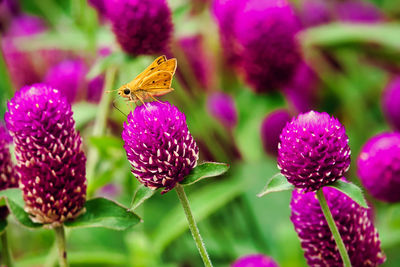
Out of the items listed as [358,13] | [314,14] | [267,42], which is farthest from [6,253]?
[358,13]

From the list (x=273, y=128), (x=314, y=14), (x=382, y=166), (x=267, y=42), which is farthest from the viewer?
(x=314, y=14)

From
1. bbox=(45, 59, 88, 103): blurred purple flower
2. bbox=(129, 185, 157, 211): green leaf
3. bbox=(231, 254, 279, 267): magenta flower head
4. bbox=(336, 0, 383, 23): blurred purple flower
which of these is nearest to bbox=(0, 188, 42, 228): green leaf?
bbox=(129, 185, 157, 211): green leaf

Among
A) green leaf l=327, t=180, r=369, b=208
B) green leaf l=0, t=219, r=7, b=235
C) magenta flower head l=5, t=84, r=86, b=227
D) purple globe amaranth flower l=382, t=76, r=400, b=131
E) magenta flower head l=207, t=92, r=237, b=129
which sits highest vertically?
magenta flower head l=207, t=92, r=237, b=129

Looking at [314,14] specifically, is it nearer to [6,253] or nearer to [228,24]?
[228,24]

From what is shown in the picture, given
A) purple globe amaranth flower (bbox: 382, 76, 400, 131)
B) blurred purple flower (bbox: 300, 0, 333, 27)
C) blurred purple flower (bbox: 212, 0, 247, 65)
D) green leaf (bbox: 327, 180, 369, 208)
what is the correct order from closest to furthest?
green leaf (bbox: 327, 180, 369, 208)
blurred purple flower (bbox: 212, 0, 247, 65)
purple globe amaranth flower (bbox: 382, 76, 400, 131)
blurred purple flower (bbox: 300, 0, 333, 27)

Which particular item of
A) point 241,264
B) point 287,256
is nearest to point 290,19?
point 287,256

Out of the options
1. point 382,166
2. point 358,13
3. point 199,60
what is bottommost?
point 382,166

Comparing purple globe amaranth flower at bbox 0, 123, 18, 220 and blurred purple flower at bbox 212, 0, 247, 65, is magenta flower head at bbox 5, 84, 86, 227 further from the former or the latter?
blurred purple flower at bbox 212, 0, 247, 65

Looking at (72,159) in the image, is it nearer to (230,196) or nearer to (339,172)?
(339,172)
